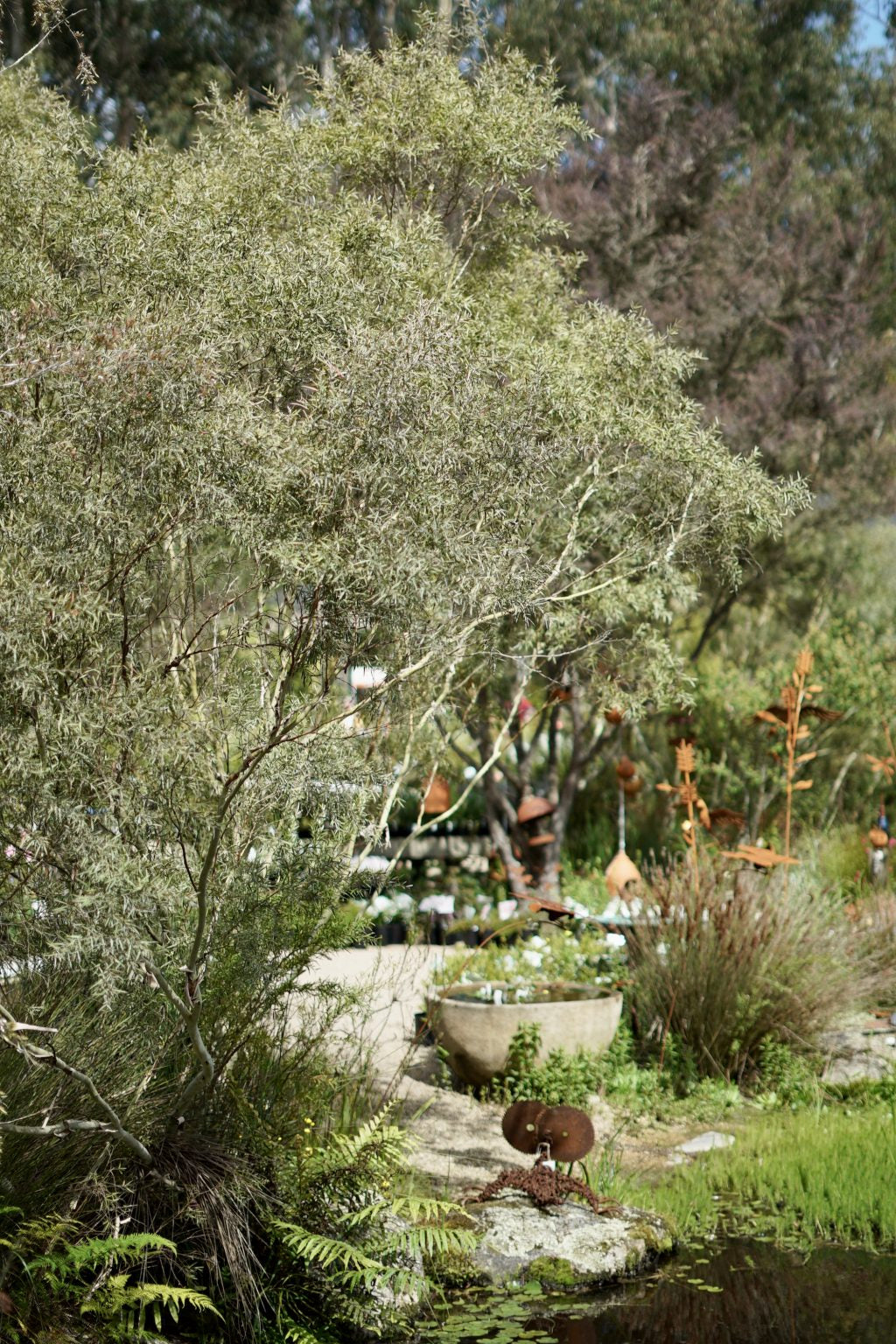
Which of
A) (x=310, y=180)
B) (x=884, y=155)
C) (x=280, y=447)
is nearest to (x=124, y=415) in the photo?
(x=280, y=447)

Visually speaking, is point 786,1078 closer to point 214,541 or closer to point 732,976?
point 732,976

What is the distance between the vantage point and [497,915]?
1022cm

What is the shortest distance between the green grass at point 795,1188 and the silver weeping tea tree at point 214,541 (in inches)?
72.2

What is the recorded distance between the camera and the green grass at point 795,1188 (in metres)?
5.31

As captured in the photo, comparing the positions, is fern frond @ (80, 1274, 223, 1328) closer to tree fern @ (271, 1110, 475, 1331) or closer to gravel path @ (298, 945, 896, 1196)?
tree fern @ (271, 1110, 475, 1331)

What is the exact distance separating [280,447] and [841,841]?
873 centimetres

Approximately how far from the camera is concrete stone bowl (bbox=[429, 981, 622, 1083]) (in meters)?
6.67

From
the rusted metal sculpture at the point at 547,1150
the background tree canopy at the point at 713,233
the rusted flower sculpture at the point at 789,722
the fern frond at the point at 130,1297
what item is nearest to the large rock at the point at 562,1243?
the rusted metal sculpture at the point at 547,1150

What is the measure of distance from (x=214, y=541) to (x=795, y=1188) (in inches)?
135

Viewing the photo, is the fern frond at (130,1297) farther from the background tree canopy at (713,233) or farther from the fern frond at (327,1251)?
the background tree canopy at (713,233)

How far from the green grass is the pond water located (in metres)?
0.21

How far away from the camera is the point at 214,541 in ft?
17.3

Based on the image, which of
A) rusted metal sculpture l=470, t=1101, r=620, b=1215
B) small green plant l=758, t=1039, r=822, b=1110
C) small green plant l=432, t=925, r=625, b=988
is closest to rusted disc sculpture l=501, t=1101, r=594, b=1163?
rusted metal sculpture l=470, t=1101, r=620, b=1215

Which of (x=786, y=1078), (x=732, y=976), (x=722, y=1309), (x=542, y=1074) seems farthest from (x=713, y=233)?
(x=722, y=1309)
